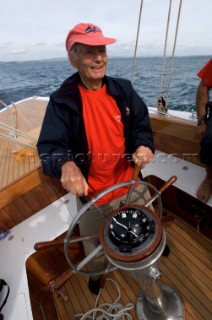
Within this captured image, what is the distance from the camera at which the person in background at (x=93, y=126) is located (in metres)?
1.10

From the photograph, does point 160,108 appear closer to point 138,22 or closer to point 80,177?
point 138,22

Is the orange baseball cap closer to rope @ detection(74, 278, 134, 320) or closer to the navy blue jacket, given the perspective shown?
the navy blue jacket

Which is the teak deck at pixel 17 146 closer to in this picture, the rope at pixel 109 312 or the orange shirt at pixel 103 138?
the orange shirt at pixel 103 138

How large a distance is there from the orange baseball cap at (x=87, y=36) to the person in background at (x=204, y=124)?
867 mm

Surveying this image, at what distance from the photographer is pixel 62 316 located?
5.08ft

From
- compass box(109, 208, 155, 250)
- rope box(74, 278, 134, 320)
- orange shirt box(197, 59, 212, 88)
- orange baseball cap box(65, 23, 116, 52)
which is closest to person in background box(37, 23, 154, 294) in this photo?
orange baseball cap box(65, 23, 116, 52)

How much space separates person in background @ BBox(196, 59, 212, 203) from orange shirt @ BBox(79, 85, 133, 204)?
0.56 meters

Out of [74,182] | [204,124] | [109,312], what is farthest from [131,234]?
[204,124]

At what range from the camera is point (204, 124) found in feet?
6.01

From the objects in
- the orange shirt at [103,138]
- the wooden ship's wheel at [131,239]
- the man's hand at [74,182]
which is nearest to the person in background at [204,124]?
the orange shirt at [103,138]

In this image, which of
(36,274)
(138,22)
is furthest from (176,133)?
(36,274)

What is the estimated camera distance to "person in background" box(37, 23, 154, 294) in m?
1.10

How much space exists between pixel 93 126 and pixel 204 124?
100 cm

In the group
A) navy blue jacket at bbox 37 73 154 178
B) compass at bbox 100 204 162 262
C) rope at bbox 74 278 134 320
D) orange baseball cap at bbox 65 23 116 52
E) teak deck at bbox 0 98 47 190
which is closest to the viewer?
compass at bbox 100 204 162 262
